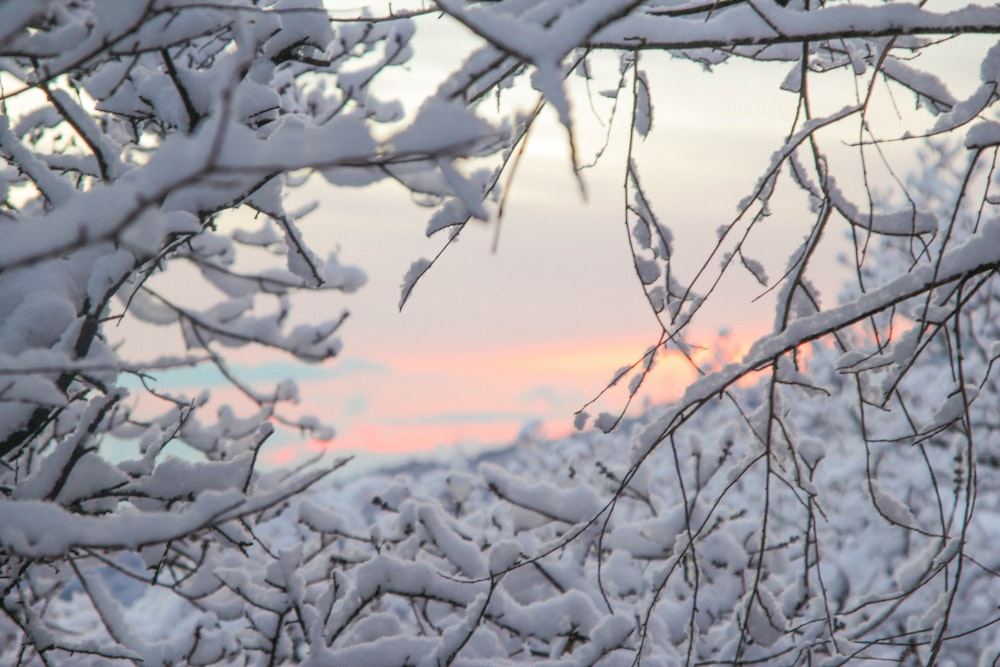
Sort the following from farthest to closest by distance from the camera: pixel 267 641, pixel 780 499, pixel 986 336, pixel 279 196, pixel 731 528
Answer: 1. pixel 780 499
2. pixel 986 336
3. pixel 731 528
4. pixel 267 641
5. pixel 279 196

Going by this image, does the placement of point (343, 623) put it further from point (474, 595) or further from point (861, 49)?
point (861, 49)

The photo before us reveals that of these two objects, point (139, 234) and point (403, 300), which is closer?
point (139, 234)

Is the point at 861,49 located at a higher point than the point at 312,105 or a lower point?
lower

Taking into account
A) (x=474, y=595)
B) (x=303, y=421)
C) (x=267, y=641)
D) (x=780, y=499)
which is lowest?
(x=267, y=641)

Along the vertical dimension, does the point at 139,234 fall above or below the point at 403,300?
below

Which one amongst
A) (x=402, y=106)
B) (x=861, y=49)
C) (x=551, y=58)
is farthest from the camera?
(x=402, y=106)

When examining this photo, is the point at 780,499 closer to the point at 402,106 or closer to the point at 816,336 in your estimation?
the point at 402,106

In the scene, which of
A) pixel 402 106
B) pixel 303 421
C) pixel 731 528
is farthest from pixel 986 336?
pixel 303 421

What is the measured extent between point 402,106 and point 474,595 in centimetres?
305

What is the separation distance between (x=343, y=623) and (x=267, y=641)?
1.41 feet

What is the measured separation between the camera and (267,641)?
342 centimetres

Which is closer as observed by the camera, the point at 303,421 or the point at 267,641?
the point at 267,641

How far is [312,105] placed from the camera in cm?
534

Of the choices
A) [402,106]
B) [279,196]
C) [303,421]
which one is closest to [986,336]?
[402,106]
